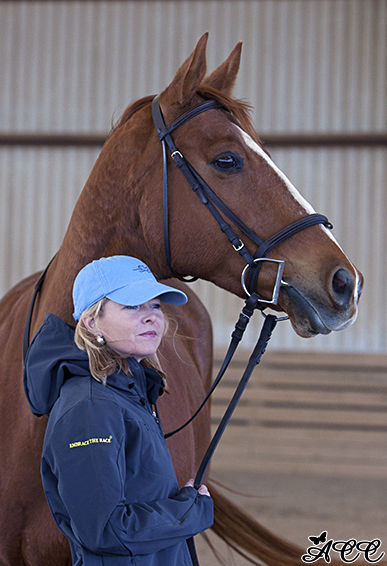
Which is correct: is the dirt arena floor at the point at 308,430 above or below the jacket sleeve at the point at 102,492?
below

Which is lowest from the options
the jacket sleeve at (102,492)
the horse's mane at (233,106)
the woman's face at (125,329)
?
the jacket sleeve at (102,492)

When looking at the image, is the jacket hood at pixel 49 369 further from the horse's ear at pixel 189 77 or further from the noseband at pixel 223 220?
the horse's ear at pixel 189 77

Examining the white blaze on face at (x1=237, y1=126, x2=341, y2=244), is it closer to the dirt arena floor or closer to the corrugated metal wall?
the dirt arena floor

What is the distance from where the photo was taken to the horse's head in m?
1.10

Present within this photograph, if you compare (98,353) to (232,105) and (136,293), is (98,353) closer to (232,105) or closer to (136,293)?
(136,293)

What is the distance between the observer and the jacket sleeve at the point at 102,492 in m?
0.81

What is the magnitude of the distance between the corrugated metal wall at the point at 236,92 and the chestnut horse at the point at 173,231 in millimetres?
4032

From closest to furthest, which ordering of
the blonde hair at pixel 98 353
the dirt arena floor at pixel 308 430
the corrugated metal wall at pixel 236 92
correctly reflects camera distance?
1. the blonde hair at pixel 98 353
2. the dirt arena floor at pixel 308 430
3. the corrugated metal wall at pixel 236 92

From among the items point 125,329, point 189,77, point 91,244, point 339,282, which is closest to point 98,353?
point 125,329

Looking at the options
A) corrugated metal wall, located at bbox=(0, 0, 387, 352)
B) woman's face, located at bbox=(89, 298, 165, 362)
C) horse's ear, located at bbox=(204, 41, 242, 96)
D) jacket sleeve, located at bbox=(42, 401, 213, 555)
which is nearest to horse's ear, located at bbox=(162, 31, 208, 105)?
horse's ear, located at bbox=(204, 41, 242, 96)

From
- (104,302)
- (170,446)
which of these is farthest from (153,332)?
(170,446)

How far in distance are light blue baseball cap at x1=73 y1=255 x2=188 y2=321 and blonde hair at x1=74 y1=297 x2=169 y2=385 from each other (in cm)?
2

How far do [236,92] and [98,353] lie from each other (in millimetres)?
4805

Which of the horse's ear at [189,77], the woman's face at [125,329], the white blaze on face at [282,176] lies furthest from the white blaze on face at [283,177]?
the woman's face at [125,329]
